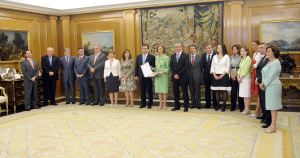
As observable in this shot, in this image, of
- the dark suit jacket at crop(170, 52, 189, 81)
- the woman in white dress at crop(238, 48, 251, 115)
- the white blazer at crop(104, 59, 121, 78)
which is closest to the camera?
the woman in white dress at crop(238, 48, 251, 115)

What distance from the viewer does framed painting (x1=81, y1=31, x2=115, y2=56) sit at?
1023cm

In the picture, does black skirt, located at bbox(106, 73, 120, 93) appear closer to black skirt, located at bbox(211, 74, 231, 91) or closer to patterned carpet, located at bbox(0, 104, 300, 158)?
patterned carpet, located at bbox(0, 104, 300, 158)

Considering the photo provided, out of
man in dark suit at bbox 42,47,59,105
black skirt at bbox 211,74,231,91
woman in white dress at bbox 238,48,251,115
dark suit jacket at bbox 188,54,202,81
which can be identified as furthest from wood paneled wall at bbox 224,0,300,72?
man in dark suit at bbox 42,47,59,105

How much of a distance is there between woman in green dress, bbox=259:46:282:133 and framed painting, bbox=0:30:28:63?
22.8 ft

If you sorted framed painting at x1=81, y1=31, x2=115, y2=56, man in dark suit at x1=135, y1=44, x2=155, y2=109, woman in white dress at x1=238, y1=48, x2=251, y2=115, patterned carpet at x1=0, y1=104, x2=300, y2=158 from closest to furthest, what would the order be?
patterned carpet at x1=0, y1=104, x2=300, y2=158 → woman in white dress at x1=238, y1=48, x2=251, y2=115 → man in dark suit at x1=135, y1=44, x2=155, y2=109 → framed painting at x1=81, y1=31, x2=115, y2=56

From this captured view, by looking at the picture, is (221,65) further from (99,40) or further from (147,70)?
(99,40)

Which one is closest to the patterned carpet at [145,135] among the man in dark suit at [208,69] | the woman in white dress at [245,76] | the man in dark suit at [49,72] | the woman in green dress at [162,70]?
the man in dark suit at [208,69]

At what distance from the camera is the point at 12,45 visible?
9.15 metres

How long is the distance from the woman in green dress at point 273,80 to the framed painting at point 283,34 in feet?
9.66

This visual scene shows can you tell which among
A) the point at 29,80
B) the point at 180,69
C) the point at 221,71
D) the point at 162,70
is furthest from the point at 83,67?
the point at 221,71

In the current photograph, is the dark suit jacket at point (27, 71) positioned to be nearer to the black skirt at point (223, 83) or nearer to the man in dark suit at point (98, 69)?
the man in dark suit at point (98, 69)

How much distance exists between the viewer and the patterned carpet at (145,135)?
4.69 m

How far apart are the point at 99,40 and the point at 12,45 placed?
8.66ft

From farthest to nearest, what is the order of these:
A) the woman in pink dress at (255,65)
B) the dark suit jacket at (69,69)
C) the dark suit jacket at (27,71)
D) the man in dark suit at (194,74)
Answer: the dark suit jacket at (69,69) → the dark suit jacket at (27,71) → the man in dark suit at (194,74) → the woman in pink dress at (255,65)
